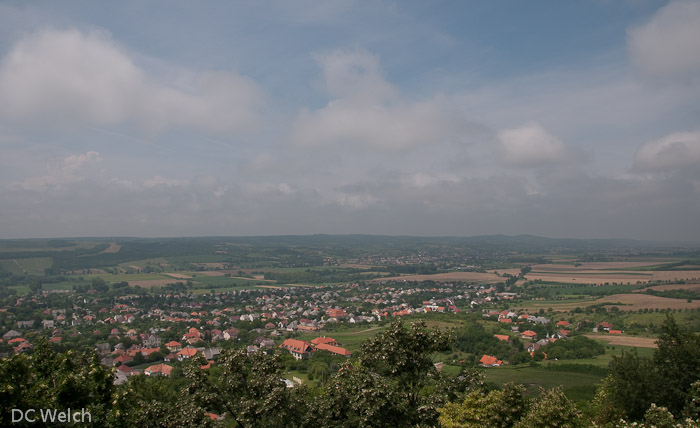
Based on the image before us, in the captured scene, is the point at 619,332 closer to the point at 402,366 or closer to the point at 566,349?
the point at 566,349

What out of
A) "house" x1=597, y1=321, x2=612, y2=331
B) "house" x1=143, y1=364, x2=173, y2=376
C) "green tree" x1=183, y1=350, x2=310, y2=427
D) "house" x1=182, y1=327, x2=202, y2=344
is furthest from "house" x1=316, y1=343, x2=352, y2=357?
"house" x1=597, y1=321, x2=612, y2=331

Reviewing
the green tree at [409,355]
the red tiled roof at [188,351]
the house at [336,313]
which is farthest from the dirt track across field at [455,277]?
the green tree at [409,355]

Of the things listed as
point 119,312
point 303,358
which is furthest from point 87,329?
point 303,358

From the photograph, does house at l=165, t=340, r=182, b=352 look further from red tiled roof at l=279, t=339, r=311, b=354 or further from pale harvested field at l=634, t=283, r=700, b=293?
pale harvested field at l=634, t=283, r=700, b=293

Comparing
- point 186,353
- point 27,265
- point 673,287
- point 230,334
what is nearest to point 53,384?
point 186,353

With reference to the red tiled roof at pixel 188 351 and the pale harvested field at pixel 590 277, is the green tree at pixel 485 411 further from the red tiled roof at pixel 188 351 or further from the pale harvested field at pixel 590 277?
the pale harvested field at pixel 590 277
